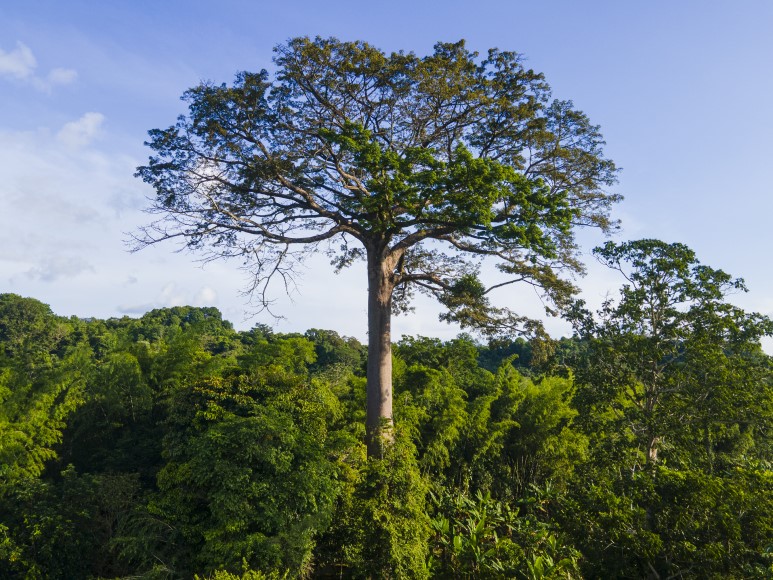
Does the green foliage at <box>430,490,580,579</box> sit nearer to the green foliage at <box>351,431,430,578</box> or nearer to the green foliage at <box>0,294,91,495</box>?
the green foliage at <box>351,431,430,578</box>

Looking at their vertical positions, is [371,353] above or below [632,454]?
above

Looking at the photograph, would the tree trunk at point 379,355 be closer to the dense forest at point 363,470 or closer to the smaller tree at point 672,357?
the dense forest at point 363,470

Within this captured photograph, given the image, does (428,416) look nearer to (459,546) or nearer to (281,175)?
(459,546)

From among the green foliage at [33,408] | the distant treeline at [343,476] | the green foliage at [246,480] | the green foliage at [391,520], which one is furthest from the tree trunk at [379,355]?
the green foliage at [33,408]

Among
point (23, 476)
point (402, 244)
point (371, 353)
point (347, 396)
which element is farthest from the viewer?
point (347, 396)

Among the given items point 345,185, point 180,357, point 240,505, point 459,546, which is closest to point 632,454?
point 459,546

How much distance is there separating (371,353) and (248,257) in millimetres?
3148

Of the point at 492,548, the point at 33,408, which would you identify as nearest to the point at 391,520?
the point at 492,548

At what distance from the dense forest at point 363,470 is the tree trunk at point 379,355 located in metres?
0.46

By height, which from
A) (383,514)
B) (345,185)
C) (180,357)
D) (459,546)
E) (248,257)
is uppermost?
(345,185)

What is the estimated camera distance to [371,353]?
34.2 ft

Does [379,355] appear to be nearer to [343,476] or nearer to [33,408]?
[343,476]

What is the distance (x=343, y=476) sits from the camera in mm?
8547

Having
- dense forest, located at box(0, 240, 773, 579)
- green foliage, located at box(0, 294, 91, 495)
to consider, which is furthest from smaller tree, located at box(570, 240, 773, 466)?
green foliage, located at box(0, 294, 91, 495)
